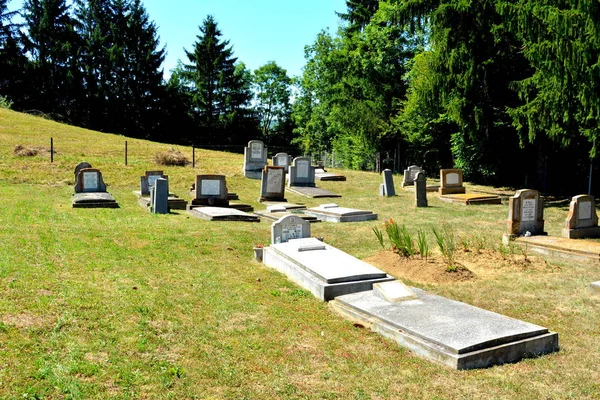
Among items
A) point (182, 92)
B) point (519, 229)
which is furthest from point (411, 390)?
point (182, 92)

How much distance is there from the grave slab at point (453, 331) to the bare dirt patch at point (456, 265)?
178cm

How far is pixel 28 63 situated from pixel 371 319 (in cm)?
5126

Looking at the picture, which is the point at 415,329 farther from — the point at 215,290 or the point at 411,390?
the point at 215,290

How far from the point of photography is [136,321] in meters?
5.23

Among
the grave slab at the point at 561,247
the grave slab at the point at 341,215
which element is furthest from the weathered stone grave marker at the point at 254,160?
the grave slab at the point at 561,247

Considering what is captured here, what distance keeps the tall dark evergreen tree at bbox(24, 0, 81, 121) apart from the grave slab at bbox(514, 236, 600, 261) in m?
44.9

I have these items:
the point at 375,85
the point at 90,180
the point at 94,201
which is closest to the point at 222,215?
the point at 94,201

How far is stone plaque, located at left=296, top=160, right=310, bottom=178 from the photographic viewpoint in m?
21.6

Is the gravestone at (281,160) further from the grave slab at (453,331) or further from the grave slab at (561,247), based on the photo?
the grave slab at (453,331)

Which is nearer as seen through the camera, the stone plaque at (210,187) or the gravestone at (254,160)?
the stone plaque at (210,187)

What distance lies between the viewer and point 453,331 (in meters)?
4.92

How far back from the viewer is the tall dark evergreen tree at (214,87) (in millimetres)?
50469

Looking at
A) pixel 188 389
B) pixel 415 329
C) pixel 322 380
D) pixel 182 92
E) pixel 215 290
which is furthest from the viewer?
pixel 182 92

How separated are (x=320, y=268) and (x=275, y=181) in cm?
1099
